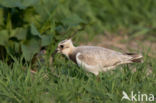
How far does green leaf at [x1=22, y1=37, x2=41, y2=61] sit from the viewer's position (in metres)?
6.46

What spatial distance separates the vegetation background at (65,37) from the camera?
17.2 feet

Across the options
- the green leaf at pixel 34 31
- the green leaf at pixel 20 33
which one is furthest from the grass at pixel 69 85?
the green leaf at pixel 20 33

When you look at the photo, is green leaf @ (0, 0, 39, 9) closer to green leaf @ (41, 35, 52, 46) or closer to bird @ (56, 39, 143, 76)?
green leaf @ (41, 35, 52, 46)

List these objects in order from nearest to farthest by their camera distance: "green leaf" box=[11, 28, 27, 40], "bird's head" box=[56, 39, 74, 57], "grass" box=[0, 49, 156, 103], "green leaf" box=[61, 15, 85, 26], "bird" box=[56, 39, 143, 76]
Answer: "grass" box=[0, 49, 156, 103] < "bird" box=[56, 39, 143, 76] < "bird's head" box=[56, 39, 74, 57] < "green leaf" box=[11, 28, 27, 40] < "green leaf" box=[61, 15, 85, 26]

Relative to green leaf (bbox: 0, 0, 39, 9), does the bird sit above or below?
below

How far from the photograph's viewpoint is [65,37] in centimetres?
708

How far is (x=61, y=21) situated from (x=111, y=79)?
1887 mm

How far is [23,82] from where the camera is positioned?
17.9 ft

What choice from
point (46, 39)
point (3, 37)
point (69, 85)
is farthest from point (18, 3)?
point (69, 85)

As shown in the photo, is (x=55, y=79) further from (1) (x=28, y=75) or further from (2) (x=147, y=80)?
→ (2) (x=147, y=80)

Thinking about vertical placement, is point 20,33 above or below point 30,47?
above

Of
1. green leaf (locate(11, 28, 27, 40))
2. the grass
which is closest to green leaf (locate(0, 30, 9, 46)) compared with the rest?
green leaf (locate(11, 28, 27, 40))

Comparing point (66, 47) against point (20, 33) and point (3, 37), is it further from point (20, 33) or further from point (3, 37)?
point (3, 37)

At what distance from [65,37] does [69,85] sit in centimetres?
190
